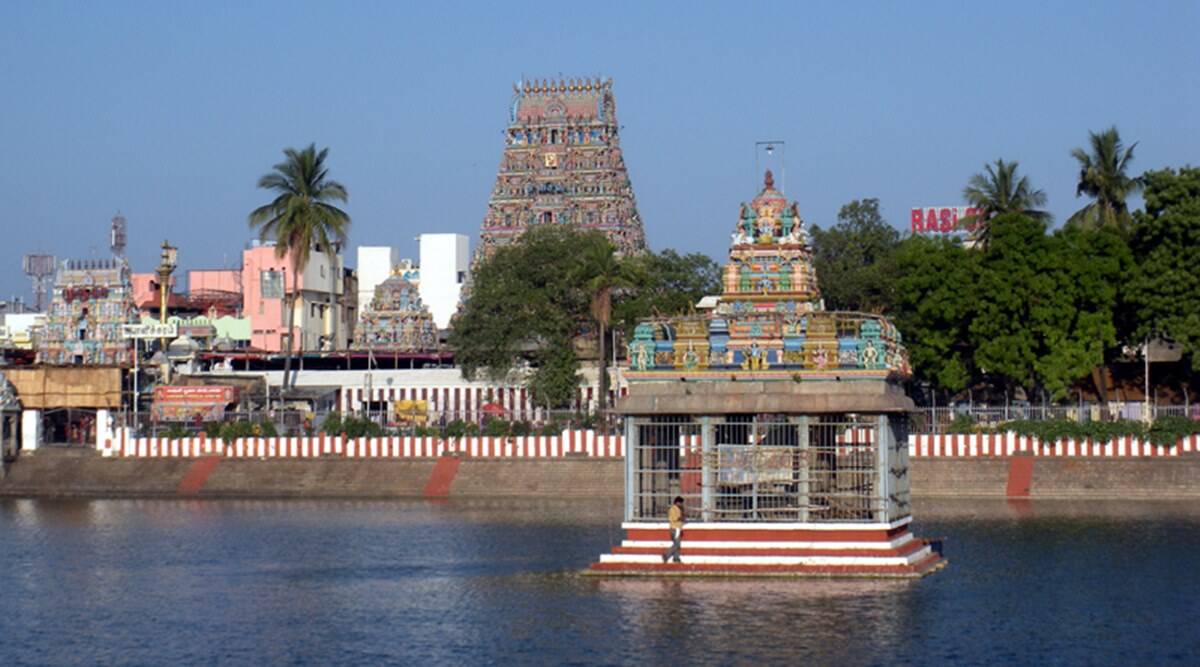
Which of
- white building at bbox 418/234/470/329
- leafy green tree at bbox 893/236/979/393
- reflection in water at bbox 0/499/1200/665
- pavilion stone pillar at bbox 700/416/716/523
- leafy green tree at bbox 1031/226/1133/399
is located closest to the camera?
reflection in water at bbox 0/499/1200/665

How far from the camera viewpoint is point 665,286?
106 metres

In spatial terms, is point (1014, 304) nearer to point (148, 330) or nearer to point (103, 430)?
point (103, 430)

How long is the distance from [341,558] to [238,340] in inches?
2806

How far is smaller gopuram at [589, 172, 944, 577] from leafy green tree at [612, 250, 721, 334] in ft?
166

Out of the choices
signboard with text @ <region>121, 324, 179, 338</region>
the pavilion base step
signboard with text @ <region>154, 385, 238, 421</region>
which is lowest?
the pavilion base step

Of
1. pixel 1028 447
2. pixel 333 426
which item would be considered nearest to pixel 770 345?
pixel 1028 447

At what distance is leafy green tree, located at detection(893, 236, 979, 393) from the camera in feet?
288

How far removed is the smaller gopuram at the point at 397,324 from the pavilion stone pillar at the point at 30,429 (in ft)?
94.1

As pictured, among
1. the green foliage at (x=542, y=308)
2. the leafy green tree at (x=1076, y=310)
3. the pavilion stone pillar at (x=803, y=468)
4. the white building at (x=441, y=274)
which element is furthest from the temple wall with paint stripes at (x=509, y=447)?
the white building at (x=441, y=274)

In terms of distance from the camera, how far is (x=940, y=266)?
89000 mm

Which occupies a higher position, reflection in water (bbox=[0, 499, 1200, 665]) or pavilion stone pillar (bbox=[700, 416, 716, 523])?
pavilion stone pillar (bbox=[700, 416, 716, 523])

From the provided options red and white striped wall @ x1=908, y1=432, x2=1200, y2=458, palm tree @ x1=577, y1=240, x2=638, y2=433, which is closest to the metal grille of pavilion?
red and white striped wall @ x1=908, y1=432, x2=1200, y2=458

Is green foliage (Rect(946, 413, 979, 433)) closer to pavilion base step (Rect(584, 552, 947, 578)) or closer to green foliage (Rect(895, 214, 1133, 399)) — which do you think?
green foliage (Rect(895, 214, 1133, 399))

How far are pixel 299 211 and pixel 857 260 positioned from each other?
3092cm
